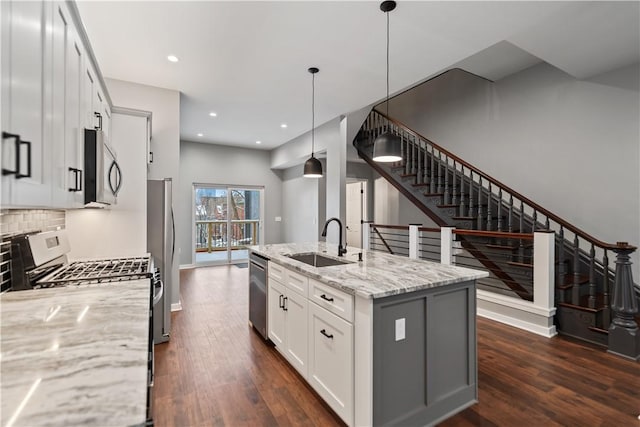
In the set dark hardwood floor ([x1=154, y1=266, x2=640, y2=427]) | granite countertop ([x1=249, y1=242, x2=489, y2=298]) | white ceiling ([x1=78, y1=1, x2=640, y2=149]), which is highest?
white ceiling ([x1=78, y1=1, x2=640, y2=149])

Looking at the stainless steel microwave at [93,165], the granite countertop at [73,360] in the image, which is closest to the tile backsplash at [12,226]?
the granite countertop at [73,360]

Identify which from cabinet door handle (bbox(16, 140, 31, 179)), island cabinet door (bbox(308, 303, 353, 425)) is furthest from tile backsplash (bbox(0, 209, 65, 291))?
island cabinet door (bbox(308, 303, 353, 425))

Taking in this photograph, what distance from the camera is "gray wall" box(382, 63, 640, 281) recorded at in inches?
145

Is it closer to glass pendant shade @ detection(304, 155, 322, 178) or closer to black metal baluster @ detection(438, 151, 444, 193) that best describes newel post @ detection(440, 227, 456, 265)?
black metal baluster @ detection(438, 151, 444, 193)

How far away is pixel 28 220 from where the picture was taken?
200 cm

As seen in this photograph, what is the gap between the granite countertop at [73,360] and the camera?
662mm

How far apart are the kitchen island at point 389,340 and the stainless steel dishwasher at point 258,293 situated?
790mm

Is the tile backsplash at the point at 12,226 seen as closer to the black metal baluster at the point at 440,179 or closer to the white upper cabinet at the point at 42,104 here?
the white upper cabinet at the point at 42,104

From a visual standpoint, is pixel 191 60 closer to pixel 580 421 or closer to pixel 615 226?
pixel 580 421

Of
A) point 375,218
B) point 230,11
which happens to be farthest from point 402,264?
point 375,218

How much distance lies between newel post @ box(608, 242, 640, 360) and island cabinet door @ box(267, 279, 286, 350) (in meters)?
3.09

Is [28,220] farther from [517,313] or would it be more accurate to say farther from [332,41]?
[517,313]

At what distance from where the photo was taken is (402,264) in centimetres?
241

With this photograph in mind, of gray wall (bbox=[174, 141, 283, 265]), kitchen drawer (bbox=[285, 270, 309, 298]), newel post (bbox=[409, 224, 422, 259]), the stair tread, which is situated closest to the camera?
kitchen drawer (bbox=[285, 270, 309, 298])
